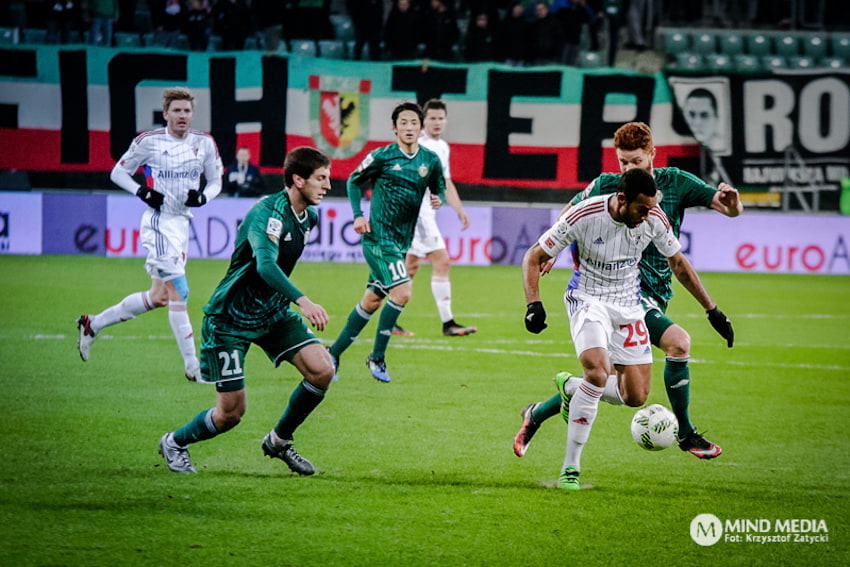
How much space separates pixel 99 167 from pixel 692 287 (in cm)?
1842

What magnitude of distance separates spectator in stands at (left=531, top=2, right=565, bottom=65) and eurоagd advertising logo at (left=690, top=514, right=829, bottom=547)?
61.8ft

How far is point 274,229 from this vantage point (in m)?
5.95

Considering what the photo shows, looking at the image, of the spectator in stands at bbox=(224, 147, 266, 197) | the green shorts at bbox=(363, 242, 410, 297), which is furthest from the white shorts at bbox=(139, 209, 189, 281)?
the spectator in stands at bbox=(224, 147, 266, 197)

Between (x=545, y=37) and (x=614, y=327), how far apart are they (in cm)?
1793

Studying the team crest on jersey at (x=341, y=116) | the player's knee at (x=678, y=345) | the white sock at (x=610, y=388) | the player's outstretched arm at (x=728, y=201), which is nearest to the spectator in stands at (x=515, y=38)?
the team crest on jersey at (x=341, y=116)

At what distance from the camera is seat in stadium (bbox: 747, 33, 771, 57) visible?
84.0 ft

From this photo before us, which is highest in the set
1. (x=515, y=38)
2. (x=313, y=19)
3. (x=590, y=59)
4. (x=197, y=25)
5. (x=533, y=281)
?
(x=313, y=19)

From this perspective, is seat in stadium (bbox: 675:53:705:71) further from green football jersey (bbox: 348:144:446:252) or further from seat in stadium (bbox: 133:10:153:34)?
green football jersey (bbox: 348:144:446:252)

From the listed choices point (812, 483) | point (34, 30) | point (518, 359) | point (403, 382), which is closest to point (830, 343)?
point (518, 359)

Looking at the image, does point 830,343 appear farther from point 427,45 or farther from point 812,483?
point 427,45

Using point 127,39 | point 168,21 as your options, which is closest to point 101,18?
point 127,39

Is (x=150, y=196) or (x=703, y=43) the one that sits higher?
(x=703, y=43)

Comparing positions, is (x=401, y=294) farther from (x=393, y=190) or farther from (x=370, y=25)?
(x=370, y=25)

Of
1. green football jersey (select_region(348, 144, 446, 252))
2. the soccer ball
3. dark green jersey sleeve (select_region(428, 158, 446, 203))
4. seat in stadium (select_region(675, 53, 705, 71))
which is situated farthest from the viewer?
seat in stadium (select_region(675, 53, 705, 71))
